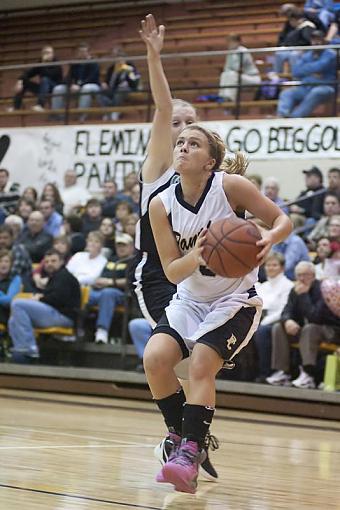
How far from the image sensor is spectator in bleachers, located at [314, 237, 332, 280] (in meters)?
8.44

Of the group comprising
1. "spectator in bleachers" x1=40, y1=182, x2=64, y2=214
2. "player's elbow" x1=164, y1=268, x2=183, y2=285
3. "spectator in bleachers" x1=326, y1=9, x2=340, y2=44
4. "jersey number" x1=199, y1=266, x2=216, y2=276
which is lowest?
"player's elbow" x1=164, y1=268, x2=183, y2=285

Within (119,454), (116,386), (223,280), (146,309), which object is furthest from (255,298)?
(116,386)

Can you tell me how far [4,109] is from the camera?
12078 mm

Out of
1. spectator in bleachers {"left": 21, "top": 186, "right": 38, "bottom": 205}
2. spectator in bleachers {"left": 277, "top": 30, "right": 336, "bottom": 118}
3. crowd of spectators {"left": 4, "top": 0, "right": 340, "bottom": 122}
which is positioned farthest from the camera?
spectator in bleachers {"left": 21, "top": 186, "right": 38, "bottom": 205}

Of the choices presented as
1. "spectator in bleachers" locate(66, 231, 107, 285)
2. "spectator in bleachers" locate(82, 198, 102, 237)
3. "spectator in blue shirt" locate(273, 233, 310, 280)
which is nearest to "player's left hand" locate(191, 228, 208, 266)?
"spectator in blue shirt" locate(273, 233, 310, 280)

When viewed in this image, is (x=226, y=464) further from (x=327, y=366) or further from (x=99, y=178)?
(x=99, y=178)

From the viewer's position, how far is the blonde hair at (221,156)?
3.79 meters

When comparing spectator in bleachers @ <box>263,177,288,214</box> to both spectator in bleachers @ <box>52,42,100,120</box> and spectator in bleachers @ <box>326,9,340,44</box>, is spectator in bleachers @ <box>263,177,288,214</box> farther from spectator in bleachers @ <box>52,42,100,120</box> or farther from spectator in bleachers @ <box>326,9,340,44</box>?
spectator in bleachers @ <box>52,42,100,120</box>

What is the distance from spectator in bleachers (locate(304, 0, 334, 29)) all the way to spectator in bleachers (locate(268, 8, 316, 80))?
113 mm

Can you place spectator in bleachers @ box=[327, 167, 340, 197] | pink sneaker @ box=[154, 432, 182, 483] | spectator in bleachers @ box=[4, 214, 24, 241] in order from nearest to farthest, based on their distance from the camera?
1. pink sneaker @ box=[154, 432, 182, 483]
2. spectator in bleachers @ box=[327, 167, 340, 197]
3. spectator in bleachers @ box=[4, 214, 24, 241]

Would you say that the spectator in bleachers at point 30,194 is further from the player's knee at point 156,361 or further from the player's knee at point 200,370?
the player's knee at point 200,370

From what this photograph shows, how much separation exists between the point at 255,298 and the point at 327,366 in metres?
4.51

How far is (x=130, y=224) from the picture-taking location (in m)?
9.72

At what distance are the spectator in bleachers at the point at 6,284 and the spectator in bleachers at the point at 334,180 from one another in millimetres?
3474
